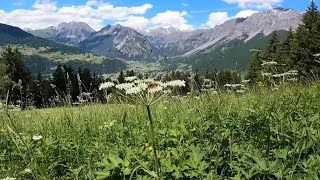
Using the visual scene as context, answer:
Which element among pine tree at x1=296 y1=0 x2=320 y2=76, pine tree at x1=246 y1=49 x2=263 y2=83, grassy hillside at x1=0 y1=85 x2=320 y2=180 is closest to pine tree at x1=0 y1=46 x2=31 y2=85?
pine tree at x1=246 y1=49 x2=263 y2=83

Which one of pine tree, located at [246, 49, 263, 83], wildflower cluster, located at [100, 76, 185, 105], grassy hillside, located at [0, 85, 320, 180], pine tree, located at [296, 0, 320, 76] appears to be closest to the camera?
wildflower cluster, located at [100, 76, 185, 105]

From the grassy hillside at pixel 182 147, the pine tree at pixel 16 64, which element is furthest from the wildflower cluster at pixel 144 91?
the pine tree at pixel 16 64

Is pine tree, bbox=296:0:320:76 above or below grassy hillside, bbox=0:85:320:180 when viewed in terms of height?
above

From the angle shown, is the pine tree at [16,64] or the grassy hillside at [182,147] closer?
the grassy hillside at [182,147]

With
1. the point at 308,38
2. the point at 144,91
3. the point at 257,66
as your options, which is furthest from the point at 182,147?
the point at 308,38

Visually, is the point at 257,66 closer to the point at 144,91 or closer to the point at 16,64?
the point at 144,91

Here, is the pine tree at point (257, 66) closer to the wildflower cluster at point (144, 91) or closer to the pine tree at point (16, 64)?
the wildflower cluster at point (144, 91)

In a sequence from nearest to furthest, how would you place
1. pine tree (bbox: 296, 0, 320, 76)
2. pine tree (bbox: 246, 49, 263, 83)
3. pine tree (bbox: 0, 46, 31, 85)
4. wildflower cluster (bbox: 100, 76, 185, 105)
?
wildflower cluster (bbox: 100, 76, 185, 105) < pine tree (bbox: 246, 49, 263, 83) < pine tree (bbox: 296, 0, 320, 76) < pine tree (bbox: 0, 46, 31, 85)

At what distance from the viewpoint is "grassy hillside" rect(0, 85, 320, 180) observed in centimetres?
297

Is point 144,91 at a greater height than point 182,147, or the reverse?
point 144,91

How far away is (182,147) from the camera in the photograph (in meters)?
3.72

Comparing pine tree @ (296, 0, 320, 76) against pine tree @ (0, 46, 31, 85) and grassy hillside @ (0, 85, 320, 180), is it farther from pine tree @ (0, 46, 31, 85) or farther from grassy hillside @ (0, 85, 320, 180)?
pine tree @ (0, 46, 31, 85)

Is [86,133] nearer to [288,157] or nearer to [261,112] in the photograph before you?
[261,112]

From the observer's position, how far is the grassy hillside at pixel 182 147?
297 cm
